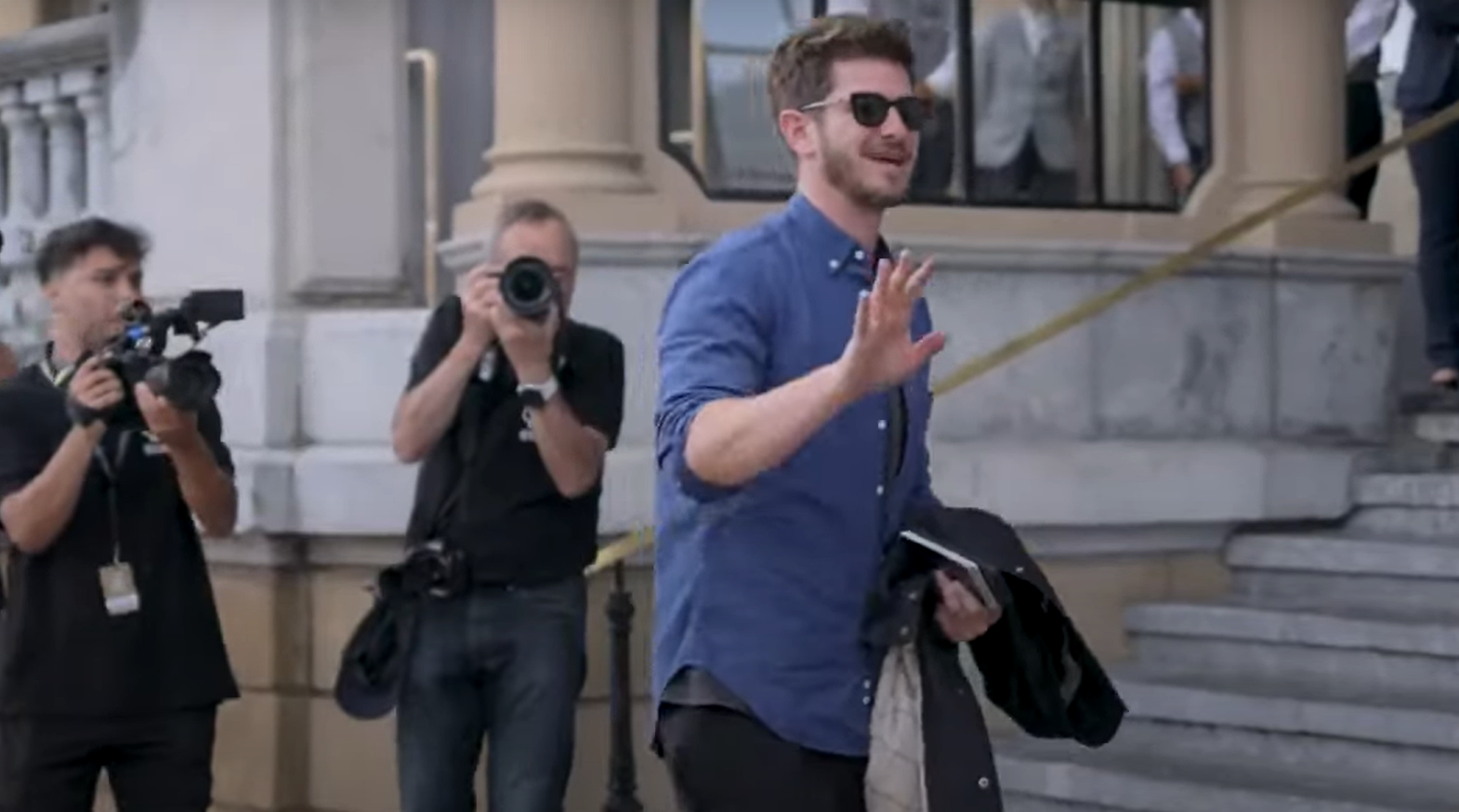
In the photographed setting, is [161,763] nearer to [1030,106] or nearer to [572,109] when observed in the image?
[572,109]

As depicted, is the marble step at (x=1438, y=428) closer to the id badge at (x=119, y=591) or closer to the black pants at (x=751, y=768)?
the id badge at (x=119, y=591)

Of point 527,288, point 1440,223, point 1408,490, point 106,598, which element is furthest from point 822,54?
point 1440,223

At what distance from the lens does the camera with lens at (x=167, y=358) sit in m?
6.05

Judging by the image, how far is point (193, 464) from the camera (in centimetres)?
622

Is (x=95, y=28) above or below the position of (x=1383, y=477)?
above

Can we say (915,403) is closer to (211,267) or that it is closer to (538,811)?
(538,811)

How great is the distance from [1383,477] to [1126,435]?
817 millimetres

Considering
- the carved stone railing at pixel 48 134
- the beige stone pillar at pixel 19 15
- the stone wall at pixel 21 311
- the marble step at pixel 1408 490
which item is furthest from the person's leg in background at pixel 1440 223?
the beige stone pillar at pixel 19 15

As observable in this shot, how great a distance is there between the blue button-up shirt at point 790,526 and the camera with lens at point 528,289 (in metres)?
2.09

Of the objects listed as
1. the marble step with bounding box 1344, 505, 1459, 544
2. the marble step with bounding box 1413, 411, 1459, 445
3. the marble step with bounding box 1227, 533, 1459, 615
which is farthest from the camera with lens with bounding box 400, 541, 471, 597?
the marble step with bounding box 1413, 411, 1459, 445

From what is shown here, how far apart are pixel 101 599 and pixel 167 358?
1.87 feet

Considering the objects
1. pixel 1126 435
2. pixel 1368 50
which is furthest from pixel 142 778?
pixel 1368 50

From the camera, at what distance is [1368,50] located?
1011cm

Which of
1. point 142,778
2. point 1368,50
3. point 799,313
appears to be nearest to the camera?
point 799,313
